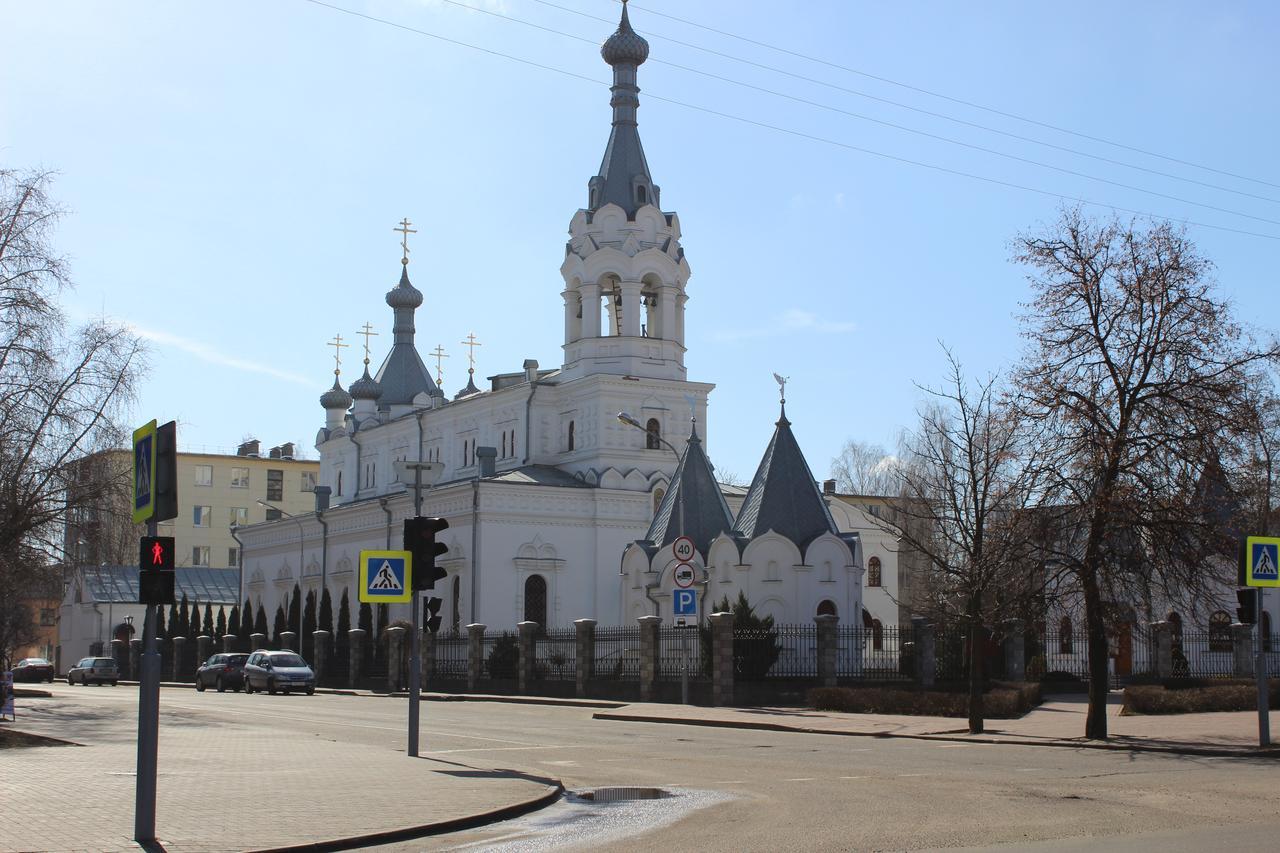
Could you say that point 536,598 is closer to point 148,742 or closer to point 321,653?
point 321,653

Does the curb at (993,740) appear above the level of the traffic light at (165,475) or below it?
below

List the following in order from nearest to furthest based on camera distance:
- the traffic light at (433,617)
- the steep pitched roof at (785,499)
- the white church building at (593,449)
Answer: the traffic light at (433,617), the steep pitched roof at (785,499), the white church building at (593,449)

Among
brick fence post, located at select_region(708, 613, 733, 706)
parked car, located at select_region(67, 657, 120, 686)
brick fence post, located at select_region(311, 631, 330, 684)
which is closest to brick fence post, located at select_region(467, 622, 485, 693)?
brick fence post, located at select_region(311, 631, 330, 684)

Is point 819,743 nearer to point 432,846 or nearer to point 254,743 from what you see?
point 254,743

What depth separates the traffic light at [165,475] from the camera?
11.5 meters

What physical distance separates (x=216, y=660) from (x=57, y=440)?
56.4 feet

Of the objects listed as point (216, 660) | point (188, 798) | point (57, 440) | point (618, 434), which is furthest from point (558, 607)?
point (188, 798)

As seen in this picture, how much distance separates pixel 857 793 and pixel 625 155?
4574 cm

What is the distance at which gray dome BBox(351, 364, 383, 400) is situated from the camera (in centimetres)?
7375

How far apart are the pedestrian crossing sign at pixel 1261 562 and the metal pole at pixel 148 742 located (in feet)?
48.4

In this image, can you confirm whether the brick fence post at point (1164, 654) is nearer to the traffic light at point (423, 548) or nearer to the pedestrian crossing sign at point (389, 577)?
the pedestrian crossing sign at point (389, 577)

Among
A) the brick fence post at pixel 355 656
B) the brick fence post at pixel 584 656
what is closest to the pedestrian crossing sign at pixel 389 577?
the brick fence post at pixel 584 656

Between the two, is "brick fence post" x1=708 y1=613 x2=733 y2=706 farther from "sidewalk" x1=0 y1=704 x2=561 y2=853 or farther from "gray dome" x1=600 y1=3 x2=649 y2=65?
"gray dome" x1=600 y1=3 x2=649 y2=65

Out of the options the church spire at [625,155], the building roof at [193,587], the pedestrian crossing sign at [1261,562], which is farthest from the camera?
the building roof at [193,587]
